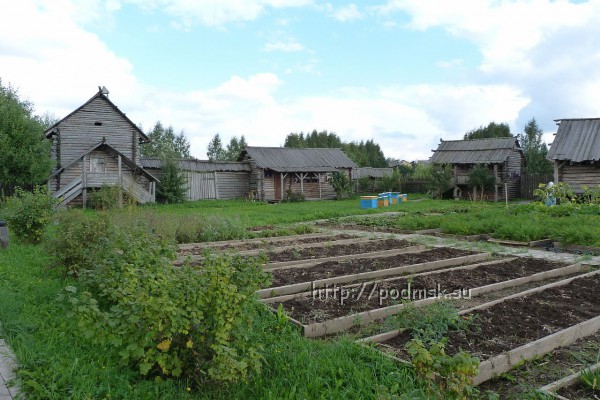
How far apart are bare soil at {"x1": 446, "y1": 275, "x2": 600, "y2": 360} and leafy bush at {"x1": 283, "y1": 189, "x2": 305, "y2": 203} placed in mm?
Result: 23132

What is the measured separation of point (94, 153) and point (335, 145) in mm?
37134

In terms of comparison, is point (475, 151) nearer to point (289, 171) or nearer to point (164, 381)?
point (289, 171)

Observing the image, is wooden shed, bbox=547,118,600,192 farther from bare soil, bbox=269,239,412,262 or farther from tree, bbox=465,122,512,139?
tree, bbox=465,122,512,139

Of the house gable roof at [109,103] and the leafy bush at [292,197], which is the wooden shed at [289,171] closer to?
the leafy bush at [292,197]

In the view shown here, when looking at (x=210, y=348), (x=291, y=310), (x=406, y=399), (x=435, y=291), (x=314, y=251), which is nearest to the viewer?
(x=406, y=399)

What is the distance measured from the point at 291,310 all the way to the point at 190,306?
2051mm

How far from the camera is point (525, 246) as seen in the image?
32.9 feet

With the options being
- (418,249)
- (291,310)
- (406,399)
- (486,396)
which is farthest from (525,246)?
(406,399)

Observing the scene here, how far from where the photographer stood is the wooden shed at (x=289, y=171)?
95.3 ft

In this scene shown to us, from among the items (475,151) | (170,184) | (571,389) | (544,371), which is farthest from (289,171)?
(571,389)

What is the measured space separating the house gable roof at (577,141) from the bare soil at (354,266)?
15.8 meters

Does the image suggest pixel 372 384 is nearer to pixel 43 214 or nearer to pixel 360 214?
pixel 43 214

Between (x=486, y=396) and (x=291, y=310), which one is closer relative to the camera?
(x=486, y=396)

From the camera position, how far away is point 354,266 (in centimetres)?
736
